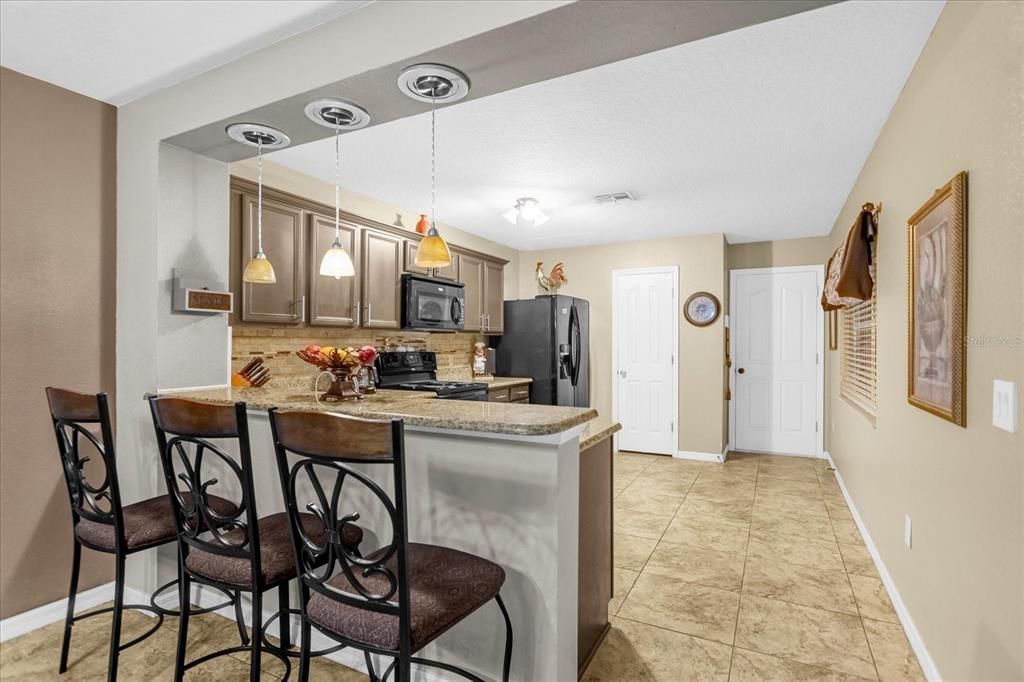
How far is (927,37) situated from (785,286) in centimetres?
406

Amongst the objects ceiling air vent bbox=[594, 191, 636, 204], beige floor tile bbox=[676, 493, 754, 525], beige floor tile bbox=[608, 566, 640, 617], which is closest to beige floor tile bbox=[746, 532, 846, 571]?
beige floor tile bbox=[676, 493, 754, 525]

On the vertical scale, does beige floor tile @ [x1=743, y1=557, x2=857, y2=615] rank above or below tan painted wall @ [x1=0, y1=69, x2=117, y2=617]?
below

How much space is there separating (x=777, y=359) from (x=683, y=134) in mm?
3764

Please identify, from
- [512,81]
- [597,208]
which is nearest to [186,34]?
[512,81]

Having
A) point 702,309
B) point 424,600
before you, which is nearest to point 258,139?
point 424,600

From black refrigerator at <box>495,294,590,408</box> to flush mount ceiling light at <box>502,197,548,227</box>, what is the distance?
1.12 m

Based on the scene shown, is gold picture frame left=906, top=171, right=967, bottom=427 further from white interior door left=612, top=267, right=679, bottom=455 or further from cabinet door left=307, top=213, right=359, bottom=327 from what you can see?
white interior door left=612, top=267, right=679, bottom=455

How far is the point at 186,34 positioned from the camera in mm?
2012

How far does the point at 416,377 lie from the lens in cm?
455

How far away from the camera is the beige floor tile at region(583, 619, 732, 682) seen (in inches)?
79.0

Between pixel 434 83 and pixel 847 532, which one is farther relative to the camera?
pixel 847 532

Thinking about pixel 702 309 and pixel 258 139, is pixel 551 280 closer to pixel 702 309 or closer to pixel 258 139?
pixel 702 309

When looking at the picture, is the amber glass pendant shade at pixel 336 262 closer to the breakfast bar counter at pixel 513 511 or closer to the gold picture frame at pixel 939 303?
the breakfast bar counter at pixel 513 511

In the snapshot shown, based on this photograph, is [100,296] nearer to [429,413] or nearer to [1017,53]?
[429,413]
